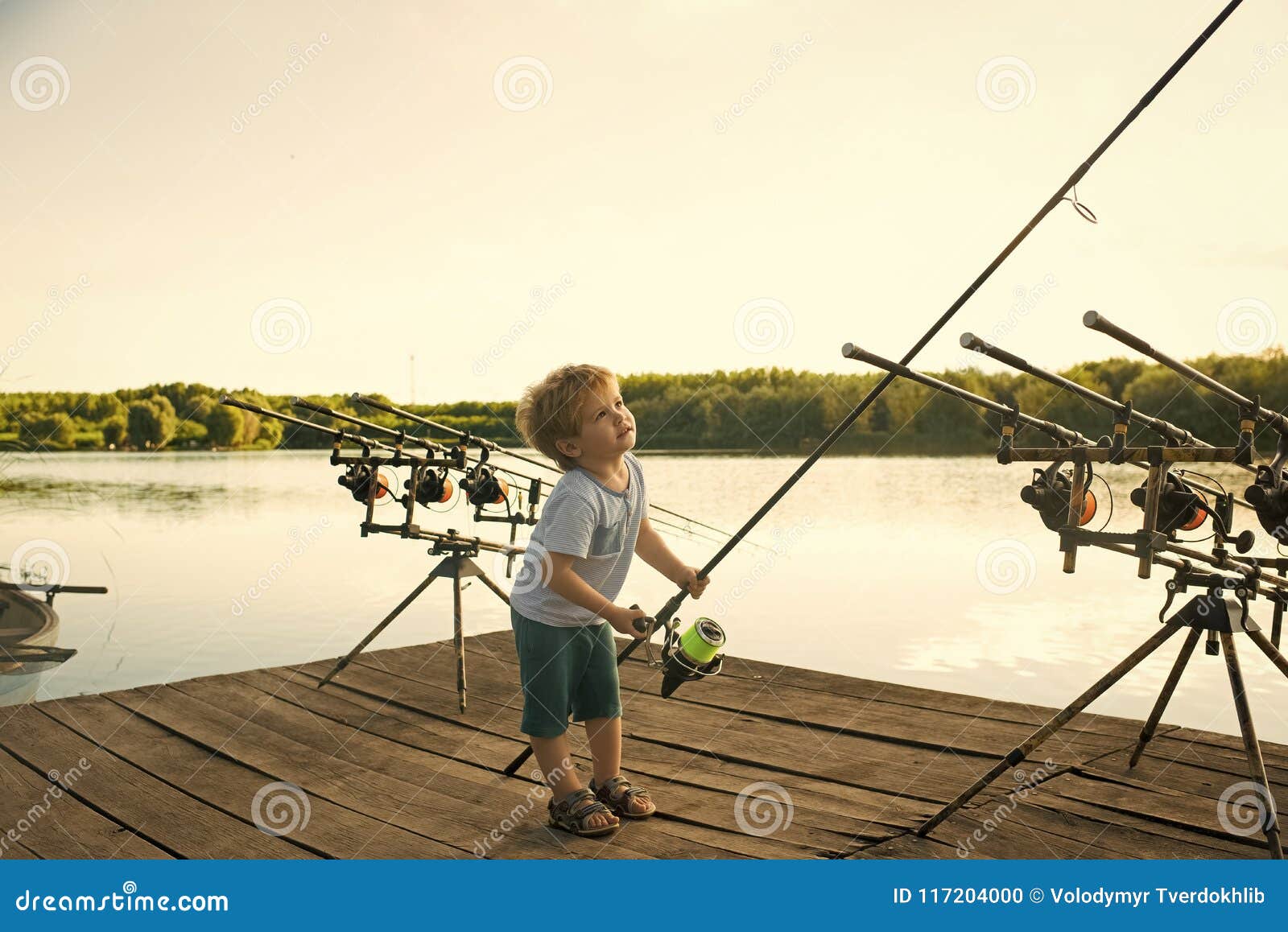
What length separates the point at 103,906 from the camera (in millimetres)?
2602

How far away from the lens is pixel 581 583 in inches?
111

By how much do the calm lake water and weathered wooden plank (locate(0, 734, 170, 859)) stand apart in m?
1.86

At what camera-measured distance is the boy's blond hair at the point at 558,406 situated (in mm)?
2908

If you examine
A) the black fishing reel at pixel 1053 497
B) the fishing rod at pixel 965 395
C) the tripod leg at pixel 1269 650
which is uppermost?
the fishing rod at pixel 965 395

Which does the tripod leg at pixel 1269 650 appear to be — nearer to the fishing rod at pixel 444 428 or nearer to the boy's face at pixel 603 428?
the boy's face at pixel 603 428

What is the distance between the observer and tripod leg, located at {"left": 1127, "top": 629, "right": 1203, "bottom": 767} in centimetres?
283

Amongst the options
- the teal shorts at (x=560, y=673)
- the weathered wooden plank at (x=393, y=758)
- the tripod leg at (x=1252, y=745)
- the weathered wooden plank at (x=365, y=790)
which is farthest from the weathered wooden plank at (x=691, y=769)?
the tripod leg at (x=1252, y=745)

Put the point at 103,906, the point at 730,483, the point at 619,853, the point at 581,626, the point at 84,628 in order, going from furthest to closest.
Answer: the point at 730,483 < the point at 84,628 < the point at 581,626 < the point at 619,853 < the point at 103,906

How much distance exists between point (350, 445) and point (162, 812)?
6.91 feet

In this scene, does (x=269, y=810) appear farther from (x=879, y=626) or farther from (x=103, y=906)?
(x=879, y=626)

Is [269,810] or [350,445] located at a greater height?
[350,445]

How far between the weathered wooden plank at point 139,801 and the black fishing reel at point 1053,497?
2147 millimetres

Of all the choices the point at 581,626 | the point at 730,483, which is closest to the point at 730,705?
the point at 581,626

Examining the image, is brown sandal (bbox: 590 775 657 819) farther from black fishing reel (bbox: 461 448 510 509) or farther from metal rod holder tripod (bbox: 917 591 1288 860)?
black fishing reel (bbox: 461 448 510 509)
